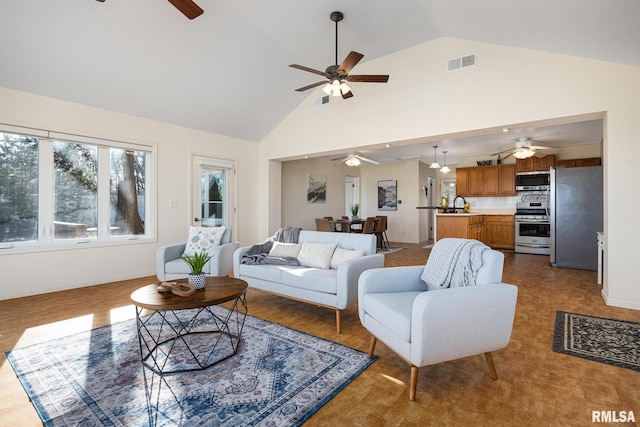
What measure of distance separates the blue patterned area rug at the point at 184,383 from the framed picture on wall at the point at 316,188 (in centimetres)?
623

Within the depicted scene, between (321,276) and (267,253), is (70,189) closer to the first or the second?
(267,253)

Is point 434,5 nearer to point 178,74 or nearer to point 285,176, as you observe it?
point 178,74

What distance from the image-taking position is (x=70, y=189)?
4.38 meters

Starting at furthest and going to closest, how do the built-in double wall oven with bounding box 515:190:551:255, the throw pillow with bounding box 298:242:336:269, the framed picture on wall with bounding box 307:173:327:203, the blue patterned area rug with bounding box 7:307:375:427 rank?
1. the framed picture on wall with bounding box 307:173:327:203
2. the built-in double wall oven with bounding box 515:190:551:255
3. the throw pillow with bounding box 298:242:336:269
4. the blue patterned area rug with bounding box 7:307:375:427

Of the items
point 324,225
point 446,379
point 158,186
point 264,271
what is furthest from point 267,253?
point 324,225

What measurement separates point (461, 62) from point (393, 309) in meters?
3.85

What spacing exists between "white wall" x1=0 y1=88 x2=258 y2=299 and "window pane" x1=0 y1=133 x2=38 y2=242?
246 millimetres

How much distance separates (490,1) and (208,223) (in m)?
5.43

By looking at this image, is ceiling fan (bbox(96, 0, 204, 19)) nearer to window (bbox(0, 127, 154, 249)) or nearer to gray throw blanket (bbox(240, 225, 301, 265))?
gray throw blanket (bbox(240, 225, 301, 265))

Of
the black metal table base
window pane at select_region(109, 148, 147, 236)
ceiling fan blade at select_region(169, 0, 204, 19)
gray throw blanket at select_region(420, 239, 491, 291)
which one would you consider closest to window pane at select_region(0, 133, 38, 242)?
window pane at select_region(109, 148, 147, 236)

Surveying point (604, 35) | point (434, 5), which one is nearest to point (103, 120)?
point (434, 5)

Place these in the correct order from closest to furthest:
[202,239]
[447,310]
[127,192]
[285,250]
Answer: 1. [447,310]
2. [285,250]
3. [202,239]
4. [127,192]

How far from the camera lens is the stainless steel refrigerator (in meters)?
5.38

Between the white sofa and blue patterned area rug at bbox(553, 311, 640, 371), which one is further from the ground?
the white sofa
